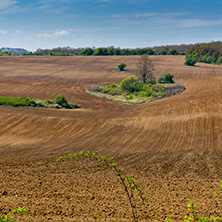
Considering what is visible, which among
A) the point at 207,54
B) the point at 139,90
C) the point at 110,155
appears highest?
the point at 207,54

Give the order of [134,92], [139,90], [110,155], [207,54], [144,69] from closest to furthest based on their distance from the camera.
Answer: [110,155] < [134,92] < [139,90] < [144,69] < [207,54]

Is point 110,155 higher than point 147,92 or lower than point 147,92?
lower

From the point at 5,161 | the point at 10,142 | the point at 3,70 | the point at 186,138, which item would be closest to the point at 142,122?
the point at 186,138

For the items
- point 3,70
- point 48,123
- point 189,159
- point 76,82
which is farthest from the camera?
point 3,70

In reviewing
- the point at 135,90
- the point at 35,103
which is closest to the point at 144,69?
the point at 135,90

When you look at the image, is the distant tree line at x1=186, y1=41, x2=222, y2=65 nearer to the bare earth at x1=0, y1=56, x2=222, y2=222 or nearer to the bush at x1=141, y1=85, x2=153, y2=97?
the bush at x1=141, y1=85, x2=153, y2=97

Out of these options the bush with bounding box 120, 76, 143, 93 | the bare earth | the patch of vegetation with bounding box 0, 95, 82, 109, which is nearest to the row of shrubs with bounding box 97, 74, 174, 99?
the bush with bounding box 120, 76, 143, 93

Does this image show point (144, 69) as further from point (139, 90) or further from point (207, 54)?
point (207, 54)

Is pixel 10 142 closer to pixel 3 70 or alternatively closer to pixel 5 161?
pixel 5 161
